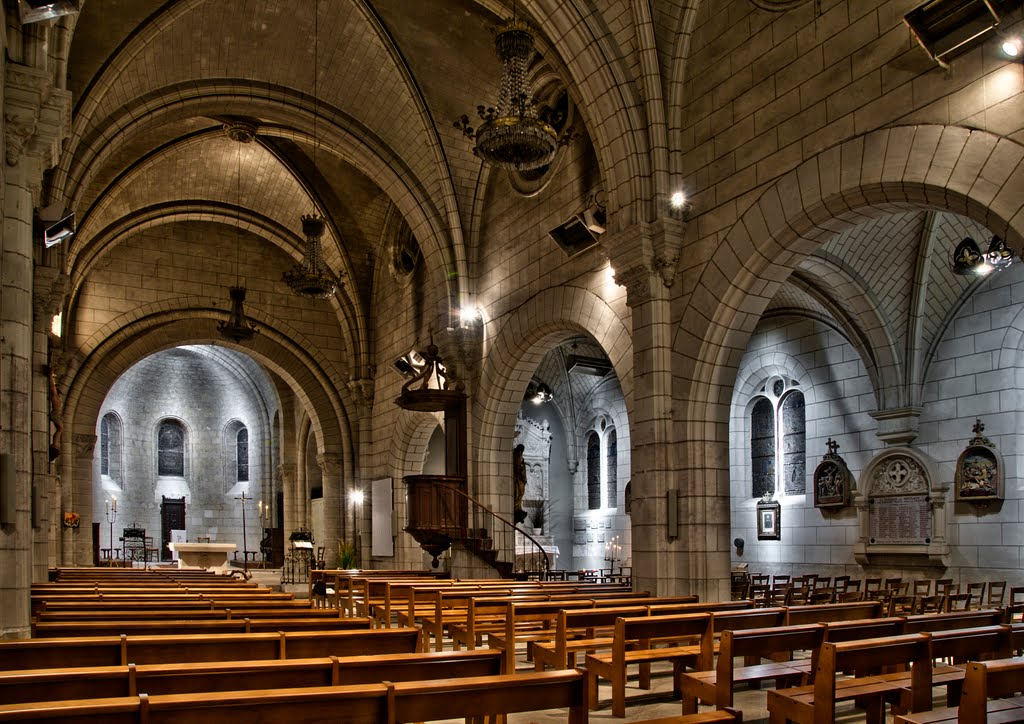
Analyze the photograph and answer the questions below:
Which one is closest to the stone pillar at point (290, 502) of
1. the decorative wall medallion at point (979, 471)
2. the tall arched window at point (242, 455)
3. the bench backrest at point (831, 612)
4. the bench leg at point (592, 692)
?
the tall arched window at point (242, 455)

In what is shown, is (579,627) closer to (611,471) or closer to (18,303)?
(18,303)

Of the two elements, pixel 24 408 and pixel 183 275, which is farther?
pixel 183 275

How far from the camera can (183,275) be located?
20938mm

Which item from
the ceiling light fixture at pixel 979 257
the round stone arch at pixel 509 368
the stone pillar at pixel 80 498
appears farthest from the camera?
the stone pillar at pixel 80 498

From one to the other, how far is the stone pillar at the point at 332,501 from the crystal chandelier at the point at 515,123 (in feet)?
42.4

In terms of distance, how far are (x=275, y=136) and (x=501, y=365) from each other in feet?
Answer: 23.3

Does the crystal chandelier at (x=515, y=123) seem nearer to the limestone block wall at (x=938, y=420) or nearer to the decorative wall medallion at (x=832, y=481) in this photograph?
the limestone block wall at (x=938, y=420)

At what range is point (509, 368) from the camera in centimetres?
1455

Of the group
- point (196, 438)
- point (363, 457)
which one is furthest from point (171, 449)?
point (363, 457)

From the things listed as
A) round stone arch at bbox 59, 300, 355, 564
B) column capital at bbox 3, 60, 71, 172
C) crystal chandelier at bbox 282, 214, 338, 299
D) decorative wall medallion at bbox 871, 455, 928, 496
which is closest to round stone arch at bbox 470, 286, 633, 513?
crystal chandelier at bbox 282, 214, 338, 299

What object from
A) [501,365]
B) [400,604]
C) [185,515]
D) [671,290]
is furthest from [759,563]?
[185,515]

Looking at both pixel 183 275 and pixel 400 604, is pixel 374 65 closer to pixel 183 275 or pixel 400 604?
pixel 183 275

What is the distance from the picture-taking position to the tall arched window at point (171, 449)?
31.5m

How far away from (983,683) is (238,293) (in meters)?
18.4
